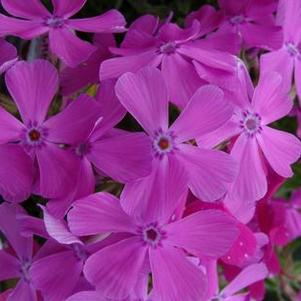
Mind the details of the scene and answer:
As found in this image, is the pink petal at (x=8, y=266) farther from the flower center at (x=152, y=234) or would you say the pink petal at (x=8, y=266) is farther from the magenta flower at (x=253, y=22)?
the magenta flower at (x=253, y=22)

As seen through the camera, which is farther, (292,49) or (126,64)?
(292,49)

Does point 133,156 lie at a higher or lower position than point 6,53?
lower

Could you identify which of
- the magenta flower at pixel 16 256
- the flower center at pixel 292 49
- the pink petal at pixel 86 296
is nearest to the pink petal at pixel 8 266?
the magenta flower at pixel 16 256

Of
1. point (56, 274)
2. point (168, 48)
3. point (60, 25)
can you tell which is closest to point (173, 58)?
point (168, 48)

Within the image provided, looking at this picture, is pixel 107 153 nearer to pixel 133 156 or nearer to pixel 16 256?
A: pixel 133 156

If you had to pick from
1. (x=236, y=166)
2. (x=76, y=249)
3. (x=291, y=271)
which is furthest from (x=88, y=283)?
(x=291, y=271)

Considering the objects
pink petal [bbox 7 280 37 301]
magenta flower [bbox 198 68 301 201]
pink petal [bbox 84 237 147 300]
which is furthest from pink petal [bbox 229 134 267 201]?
pink petal [bbox 7 280 37 301]

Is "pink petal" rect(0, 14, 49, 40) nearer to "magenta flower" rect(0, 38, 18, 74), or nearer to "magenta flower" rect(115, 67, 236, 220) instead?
"magenta flower" rect(0, 38, 18, 74)
